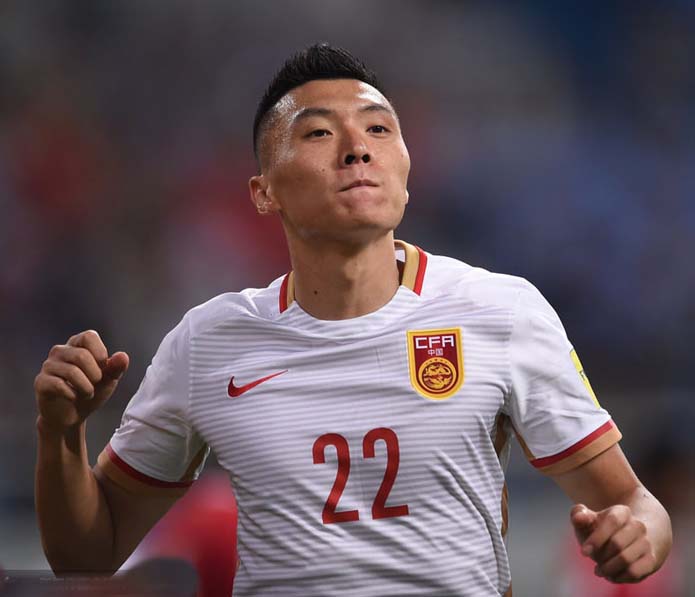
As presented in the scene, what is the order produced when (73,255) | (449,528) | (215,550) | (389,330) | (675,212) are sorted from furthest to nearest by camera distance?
(675,212) < (73,255) < (215,550) < (389,330) < (449,528)

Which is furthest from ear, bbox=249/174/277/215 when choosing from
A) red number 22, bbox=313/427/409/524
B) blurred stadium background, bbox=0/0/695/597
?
blurred stadium background, bbox=0/0/695/597

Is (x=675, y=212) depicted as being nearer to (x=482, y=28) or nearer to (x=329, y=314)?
(x=482, y=28)

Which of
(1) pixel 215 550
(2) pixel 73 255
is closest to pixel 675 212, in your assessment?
(2) pixel 73 255

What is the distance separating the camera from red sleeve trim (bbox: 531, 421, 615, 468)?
7.48ft

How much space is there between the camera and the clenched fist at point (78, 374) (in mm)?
2242

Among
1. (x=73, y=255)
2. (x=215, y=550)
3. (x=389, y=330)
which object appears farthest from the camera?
(x=73, y=255)

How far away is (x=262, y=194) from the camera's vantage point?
8.89ft

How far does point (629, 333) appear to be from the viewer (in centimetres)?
678

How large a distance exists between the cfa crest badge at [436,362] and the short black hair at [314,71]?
663 mm

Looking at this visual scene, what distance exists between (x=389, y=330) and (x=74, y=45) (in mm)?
5609

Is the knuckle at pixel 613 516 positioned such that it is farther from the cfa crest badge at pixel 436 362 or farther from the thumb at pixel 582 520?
the cfa crest badge at pixel 436 362

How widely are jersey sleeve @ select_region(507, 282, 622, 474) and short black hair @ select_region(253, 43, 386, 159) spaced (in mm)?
732

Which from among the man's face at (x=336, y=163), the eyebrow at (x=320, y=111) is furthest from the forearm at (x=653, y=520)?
the eyebrow at (x=320, y=111)

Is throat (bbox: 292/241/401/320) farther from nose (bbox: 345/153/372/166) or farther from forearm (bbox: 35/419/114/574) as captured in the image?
forearm (bbox: 35/419/114/574)
